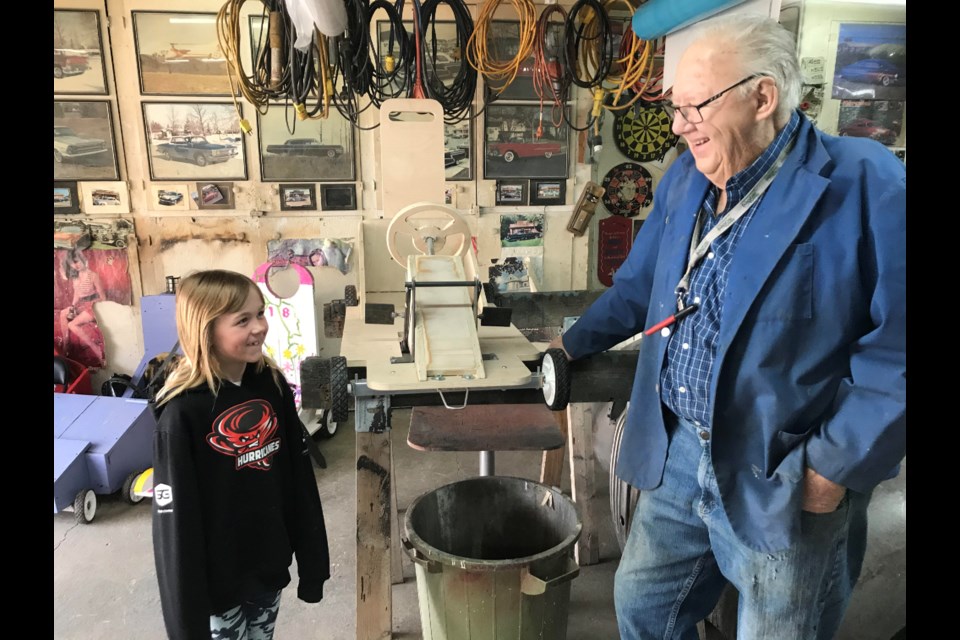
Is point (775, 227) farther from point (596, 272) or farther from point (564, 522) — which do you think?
point (596, 272)

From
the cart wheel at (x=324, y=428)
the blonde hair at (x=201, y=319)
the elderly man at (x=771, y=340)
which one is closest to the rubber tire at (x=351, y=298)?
the blonde hair at (x=201, y=319)

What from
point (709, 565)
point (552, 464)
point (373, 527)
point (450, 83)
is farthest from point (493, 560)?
point (450, 83)

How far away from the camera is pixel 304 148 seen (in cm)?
395

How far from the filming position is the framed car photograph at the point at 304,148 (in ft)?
12.8

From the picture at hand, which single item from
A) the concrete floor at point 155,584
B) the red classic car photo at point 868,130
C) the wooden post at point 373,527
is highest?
the red classic car photo at point 868,130

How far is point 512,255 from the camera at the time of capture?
4.30 m

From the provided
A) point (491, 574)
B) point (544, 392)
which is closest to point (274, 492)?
point (491, 574)

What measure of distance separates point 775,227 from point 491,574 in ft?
3.76

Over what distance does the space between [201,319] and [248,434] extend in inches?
12.1

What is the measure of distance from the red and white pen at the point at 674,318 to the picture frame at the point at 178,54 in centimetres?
341

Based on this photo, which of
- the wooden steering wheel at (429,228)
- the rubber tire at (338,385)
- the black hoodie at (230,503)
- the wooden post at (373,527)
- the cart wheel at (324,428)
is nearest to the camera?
the black hoodie at (230,503)

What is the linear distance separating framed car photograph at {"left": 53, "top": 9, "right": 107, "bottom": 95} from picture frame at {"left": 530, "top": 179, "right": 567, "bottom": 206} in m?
2.84

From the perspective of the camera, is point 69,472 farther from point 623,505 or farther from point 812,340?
point 812,340

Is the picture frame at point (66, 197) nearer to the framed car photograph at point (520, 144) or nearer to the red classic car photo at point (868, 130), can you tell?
the framed car photograph at point (520, 144)
